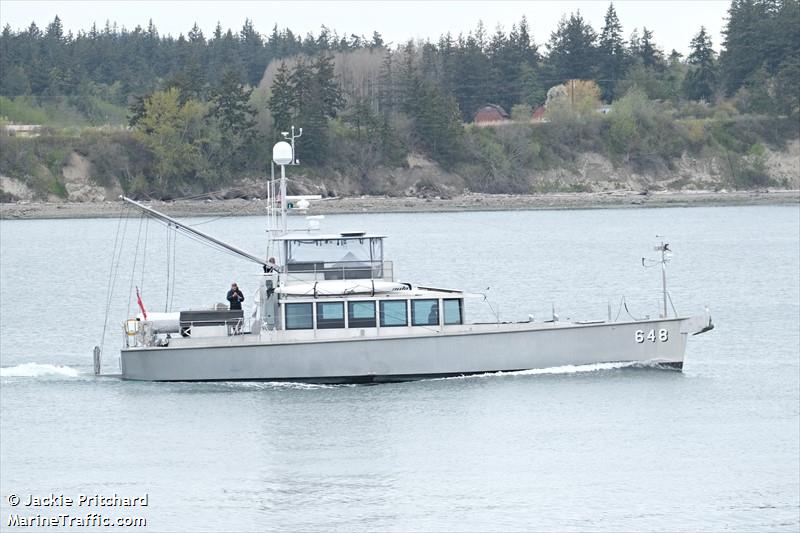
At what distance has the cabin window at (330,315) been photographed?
33.6 meters

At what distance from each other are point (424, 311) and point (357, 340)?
63.5 inches

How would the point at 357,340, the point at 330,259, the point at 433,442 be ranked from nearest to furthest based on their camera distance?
the point at 433,442, the point at 357,340, the point at 330,259

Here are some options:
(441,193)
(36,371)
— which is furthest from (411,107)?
(36,371)

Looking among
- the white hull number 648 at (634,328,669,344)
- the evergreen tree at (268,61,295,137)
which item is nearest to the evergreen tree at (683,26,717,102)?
the evergreen tree at (268,61,295,137)

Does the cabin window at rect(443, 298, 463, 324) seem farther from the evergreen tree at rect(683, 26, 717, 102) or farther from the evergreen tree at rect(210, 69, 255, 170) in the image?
the evergreen tree at rect(683, 26, 717, 102)

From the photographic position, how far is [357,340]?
110 feet

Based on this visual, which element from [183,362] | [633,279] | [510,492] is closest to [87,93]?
[633,279]

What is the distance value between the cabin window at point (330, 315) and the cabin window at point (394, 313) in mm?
928

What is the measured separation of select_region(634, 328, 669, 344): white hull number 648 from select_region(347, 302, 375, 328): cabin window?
6031 millimetres

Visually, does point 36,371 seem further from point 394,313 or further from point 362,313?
point 394,313

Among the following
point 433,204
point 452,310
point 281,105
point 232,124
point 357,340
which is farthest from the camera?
point 433,204

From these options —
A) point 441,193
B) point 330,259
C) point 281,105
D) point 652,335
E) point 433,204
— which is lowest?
point 652,335

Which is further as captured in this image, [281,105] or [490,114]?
[490,114]

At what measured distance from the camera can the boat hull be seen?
110 ft
